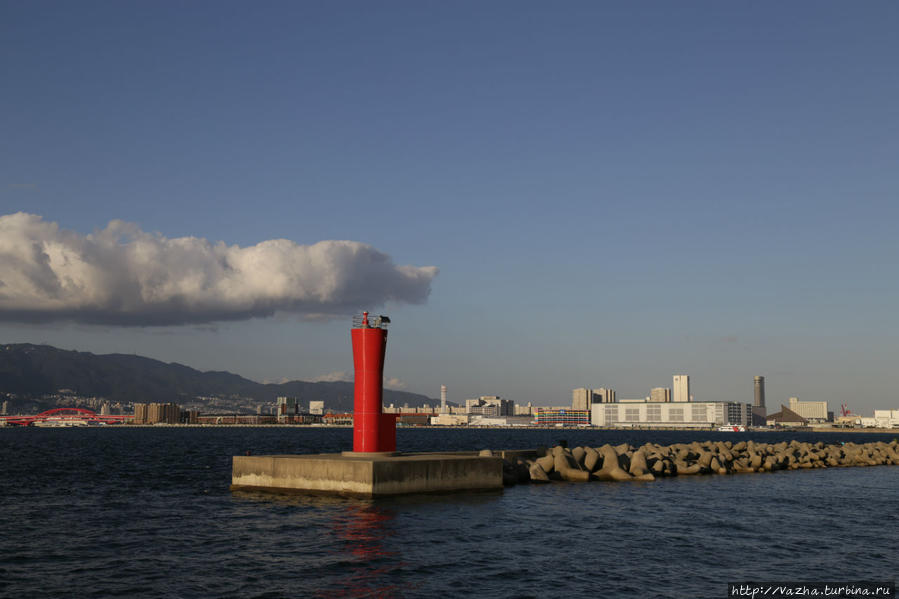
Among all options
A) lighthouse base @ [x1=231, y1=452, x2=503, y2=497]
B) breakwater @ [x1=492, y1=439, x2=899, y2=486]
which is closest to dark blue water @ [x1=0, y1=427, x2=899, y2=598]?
lighthouse base @ [x1=231, y1=452, x2=503, y2=497]

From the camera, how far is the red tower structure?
1268 inches

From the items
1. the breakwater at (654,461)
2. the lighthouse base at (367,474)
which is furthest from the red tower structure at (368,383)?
the breakwater at (654,461)

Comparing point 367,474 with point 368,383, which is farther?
point 368,383

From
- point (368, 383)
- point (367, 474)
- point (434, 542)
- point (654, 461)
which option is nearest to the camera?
point (434, 542)

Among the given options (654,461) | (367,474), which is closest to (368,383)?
(367,474)

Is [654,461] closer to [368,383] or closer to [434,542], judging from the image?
[368,383]

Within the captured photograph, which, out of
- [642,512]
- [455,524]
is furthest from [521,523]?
[642,512]

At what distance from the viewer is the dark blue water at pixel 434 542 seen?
1725cm

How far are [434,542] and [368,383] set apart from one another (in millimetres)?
11324

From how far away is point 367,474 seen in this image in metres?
28.9

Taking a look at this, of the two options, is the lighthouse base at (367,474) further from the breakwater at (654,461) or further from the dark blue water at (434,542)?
the breakwater at (654,461)

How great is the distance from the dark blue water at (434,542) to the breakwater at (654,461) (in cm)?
343

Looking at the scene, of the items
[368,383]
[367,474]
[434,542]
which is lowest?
[434,542]

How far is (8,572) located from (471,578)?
36.9ft
